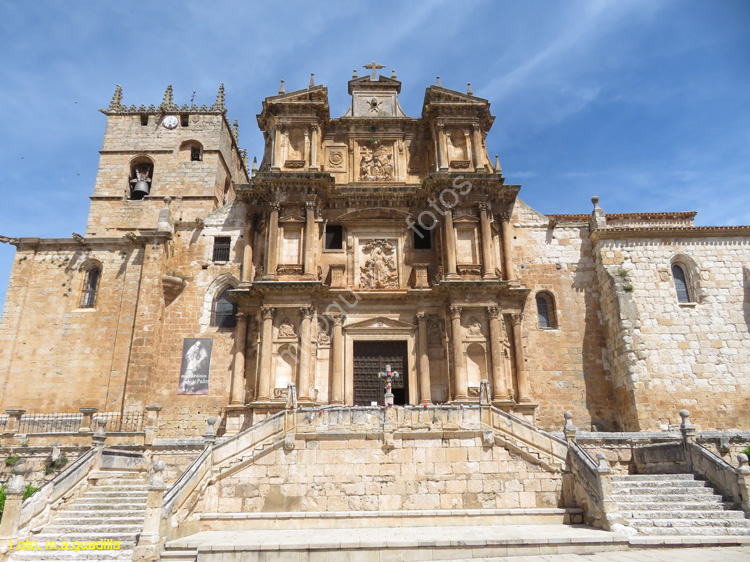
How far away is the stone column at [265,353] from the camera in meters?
20.9

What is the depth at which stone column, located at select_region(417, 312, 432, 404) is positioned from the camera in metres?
21.6

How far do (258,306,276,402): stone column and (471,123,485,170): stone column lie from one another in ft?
36.5

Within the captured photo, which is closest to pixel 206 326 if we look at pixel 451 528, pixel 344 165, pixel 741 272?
pixel 344 165

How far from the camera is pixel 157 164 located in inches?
1298

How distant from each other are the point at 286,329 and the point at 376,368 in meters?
4.02

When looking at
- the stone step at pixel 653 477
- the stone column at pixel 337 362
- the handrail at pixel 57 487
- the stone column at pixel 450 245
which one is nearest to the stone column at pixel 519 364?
the stone column at pixel 450 245

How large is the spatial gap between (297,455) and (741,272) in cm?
1991

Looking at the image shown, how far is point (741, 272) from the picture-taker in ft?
75.6

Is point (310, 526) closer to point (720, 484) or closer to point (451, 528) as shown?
point (451, 528)

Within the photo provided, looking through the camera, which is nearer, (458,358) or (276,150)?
(458,358)

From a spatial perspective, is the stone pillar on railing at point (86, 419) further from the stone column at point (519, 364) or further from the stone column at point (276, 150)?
the stone column at point (519, 364)

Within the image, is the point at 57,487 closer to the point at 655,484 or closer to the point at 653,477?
the point at 655,484

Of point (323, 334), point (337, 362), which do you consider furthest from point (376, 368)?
point (323, 334)

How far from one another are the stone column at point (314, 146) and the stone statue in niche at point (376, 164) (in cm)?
220
